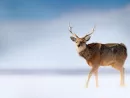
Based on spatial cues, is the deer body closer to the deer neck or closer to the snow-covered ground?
the deer neck

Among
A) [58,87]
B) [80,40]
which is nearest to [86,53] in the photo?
[80,40]

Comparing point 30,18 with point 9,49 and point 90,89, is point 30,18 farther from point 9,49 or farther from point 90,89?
point 90,89

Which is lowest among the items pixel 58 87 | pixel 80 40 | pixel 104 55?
pixel 58 87

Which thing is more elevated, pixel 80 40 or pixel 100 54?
pixel 80 40

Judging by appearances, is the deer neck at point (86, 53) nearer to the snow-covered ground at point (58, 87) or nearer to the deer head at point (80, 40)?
the deer head at point (80, 40)

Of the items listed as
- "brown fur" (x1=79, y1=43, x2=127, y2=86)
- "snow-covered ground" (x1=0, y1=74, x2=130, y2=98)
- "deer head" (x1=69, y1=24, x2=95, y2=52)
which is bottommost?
"snow-covered ground" (x1=0, y1=74, x2=130, y2=98)

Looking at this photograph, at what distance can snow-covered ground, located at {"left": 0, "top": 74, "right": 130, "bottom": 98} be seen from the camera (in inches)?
103

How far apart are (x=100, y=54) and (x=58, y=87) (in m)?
0.39

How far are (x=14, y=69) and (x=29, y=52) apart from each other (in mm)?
166

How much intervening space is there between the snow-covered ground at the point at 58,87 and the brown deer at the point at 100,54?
54 mm

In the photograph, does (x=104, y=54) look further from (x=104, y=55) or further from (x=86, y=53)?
(x=86, y=53)

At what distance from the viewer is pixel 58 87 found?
2635mm

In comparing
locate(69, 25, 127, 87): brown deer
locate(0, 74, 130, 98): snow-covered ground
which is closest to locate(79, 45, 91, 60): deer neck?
locate(69, 25, 127, 87): brown deer

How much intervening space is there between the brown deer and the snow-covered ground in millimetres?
Result: 54
